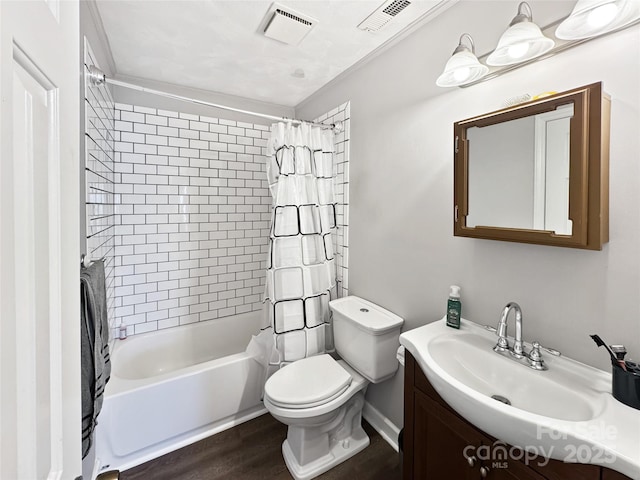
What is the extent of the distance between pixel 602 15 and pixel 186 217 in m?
2.60

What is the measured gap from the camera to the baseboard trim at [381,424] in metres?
1.81

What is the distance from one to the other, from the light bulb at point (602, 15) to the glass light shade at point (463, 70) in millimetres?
339

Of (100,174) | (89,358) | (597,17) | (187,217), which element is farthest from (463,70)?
(187,217)

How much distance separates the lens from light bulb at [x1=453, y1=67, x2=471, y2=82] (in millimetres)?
1221

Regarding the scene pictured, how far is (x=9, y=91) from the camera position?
37 cm

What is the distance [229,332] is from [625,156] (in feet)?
9.02

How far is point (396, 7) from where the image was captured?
1401mm

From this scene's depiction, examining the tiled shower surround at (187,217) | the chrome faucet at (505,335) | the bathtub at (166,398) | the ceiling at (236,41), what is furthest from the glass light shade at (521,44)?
the bathtub at (166,398)

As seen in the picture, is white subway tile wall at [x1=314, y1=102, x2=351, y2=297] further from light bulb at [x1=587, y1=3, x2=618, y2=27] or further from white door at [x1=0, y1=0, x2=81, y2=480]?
white door at [x1=0, y1=0, x2=81, y2=480]

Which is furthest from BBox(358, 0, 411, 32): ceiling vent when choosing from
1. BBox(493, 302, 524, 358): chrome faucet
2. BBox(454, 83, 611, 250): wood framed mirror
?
BBox(493, 302, 524, 358): chrome faucet

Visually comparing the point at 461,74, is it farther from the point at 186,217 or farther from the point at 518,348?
the point at 186,217

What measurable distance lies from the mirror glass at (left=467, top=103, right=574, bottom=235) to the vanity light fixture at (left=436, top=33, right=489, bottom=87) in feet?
0.70

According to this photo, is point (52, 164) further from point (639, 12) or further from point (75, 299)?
point (639, 12)

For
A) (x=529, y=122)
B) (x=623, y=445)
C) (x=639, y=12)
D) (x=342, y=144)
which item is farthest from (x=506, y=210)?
(x=342, y=144)
